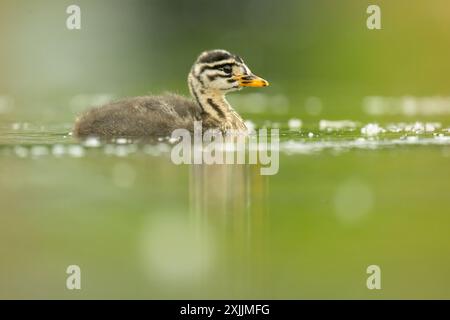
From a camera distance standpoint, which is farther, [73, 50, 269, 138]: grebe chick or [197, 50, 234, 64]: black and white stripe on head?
[197, 50, 234, 64]: black and white stripe on head

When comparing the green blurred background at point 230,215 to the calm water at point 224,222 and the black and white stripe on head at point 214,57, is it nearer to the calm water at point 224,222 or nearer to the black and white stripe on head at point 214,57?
the calm water at point 224,222

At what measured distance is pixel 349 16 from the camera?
2670 cm

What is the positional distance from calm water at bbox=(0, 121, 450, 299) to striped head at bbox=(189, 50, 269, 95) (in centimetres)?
162

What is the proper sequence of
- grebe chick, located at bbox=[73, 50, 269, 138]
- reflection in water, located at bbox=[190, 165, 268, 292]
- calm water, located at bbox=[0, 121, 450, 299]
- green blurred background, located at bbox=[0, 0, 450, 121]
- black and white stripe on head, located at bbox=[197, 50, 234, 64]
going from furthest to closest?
green blurred background, located at bbox=[0, 0, 450, 121]
black and white stripe on head, located at bbox=[197, 50, 234, 64]
grebe chick, located at bbox=[73, 50, 269, 138]
reflection in water, located at bbox=[190, 165, 268, 292]
calm water, located at bbox=[0, 121, 450, 299]

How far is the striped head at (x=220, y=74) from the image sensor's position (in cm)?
1459

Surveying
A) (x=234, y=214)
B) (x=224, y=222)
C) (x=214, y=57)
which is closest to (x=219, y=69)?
(x=214, y=57)

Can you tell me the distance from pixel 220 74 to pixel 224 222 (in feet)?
17.4

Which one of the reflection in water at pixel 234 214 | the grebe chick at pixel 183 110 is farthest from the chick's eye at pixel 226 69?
the reflection in water at pixel 234 214

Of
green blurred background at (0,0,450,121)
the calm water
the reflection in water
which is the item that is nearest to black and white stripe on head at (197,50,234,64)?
the calm water

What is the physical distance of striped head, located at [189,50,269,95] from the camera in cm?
1459

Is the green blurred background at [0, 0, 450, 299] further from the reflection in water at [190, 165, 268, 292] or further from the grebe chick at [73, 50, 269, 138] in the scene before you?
the grebe chick at [73, 50, 269, 138]

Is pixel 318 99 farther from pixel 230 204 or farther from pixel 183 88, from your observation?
pixel 230 204

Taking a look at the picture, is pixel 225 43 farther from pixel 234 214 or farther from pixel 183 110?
pixel 234 214

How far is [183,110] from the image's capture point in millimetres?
13836
